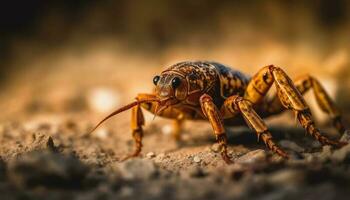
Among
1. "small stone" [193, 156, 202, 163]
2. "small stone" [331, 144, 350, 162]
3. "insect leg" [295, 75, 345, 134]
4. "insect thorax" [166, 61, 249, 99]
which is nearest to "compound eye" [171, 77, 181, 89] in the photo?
"insect thorax" [166, 61, 249, 99]

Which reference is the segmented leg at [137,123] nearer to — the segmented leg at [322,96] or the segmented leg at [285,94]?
the segmented leg at [285,94]

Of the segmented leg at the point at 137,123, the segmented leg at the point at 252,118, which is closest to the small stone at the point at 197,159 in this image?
the segmented leg at the point at 252,118

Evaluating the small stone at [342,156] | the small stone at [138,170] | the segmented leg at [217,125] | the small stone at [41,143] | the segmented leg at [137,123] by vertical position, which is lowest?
the small stone at [342,156]

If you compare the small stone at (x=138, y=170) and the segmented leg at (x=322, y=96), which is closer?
the small stone at (x=138, y=170)

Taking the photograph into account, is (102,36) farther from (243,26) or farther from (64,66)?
(243,26)

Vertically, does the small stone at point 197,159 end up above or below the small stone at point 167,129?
below

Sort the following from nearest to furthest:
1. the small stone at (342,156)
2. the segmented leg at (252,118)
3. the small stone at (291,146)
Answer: the small stone at (342,156), the segmented leg at (252,118), the small stone at (291,146)

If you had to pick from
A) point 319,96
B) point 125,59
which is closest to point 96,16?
point 125,59
